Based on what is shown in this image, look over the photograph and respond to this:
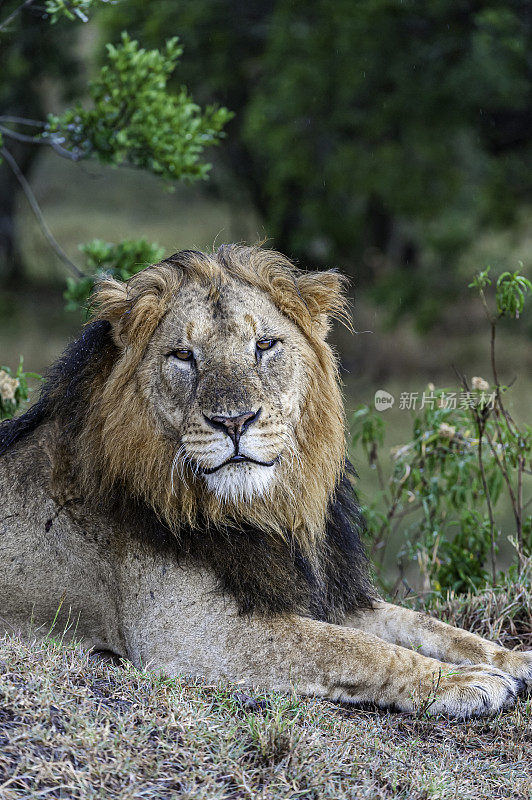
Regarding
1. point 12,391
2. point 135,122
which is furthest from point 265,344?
point 135,122

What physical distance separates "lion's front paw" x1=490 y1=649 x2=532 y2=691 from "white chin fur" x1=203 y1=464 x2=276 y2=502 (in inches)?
50.6

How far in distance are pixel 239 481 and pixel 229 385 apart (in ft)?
1.23

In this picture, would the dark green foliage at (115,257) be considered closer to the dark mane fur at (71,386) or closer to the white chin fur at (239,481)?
the dark mane fur at (71,386)

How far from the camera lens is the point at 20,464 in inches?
182

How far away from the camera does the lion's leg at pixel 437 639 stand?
4.52m

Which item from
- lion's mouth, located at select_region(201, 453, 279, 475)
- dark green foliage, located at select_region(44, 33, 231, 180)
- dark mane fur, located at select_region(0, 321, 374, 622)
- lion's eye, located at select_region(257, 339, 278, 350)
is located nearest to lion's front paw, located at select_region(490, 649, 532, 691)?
dark mane fur, located at select_region(0, 321, 374, 622)

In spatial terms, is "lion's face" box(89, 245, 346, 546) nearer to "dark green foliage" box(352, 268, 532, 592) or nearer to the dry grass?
the dry grass

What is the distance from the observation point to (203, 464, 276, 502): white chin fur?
4082 mm

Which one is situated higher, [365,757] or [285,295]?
[285,295]

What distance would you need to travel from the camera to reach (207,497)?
4281 mm

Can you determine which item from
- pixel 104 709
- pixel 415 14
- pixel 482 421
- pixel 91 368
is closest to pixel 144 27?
pixel 415 14

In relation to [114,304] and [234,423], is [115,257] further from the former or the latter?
[234,423]

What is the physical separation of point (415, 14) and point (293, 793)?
516 inches

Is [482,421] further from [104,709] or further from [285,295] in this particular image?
[104,709]
